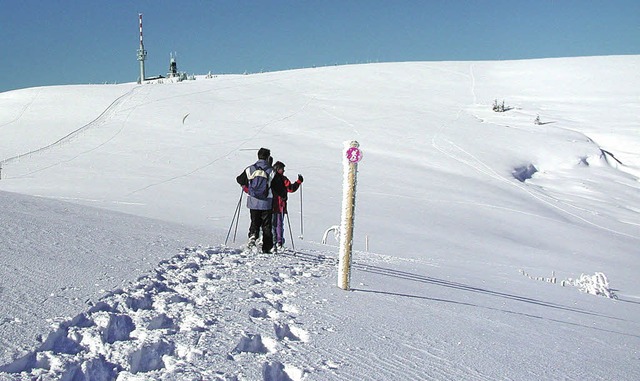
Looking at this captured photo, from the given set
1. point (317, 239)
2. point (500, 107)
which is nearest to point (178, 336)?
point (317, 239)

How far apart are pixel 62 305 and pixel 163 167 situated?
Answer: 1464cm

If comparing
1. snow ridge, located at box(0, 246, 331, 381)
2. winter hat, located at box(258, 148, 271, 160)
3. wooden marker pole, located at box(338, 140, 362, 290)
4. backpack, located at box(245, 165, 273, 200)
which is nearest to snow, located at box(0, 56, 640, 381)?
snow ridge, located at box(0, 246, 331, 381)

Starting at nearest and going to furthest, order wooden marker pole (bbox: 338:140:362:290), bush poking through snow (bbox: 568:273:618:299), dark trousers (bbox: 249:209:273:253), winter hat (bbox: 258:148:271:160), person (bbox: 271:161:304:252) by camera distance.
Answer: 1. wooden marker pole (bbox: 338:140:362:290)
2. winter hat (bbox: 258:148:271:160)
3. dark trousers (bbox: 249:209:273:253)
4. person (bbox: 271:161:304:252)
5. bush poking through snow (bbox: 568:273:618:299)

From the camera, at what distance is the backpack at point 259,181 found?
8312 mm

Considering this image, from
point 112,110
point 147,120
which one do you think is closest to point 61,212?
point 147,120

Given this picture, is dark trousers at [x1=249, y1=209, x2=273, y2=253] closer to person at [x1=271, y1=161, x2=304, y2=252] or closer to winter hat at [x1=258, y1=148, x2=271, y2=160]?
person at [x1=271, y1=161, x2=304, y2=252]

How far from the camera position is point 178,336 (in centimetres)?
380

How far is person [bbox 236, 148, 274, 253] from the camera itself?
27.3 feet

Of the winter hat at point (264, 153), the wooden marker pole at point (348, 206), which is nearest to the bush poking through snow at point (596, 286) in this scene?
the wooden marker pole at point (348, 206)

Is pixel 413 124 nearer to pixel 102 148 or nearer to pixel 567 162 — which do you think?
pixel 567 162

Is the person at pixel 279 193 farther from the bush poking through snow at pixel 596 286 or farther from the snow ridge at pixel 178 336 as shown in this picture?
the bush poking through snow at pixel 596 286

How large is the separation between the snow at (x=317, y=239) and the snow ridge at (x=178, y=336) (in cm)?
2

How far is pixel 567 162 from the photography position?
24.4 meters

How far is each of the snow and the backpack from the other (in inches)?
35.3
